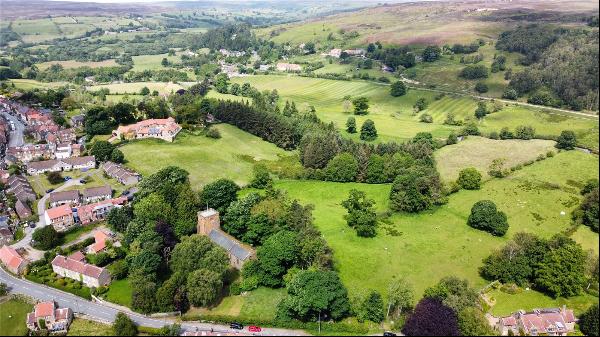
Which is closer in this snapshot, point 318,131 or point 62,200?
point 62,200

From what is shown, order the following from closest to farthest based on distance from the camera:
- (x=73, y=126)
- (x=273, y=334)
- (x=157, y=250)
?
1. (x=273, y=334)
2. (x=157, y=250)
3. (x=73, y=126)

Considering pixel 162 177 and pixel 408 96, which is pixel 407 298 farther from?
pixel 408 96

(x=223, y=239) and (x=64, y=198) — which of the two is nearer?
(x=223, y=239)

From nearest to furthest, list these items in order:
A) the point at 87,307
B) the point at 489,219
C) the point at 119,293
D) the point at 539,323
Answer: the point at 539,323
the point at 87,307
the point at 119,293
the point at 489,219

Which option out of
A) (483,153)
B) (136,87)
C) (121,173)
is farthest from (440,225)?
(136,87)

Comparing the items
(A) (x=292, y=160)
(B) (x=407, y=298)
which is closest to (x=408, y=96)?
(A) (x=292, y=160)

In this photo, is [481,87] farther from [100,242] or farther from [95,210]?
[100,242]

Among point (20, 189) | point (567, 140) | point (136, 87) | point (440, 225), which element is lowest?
point (136, 87)

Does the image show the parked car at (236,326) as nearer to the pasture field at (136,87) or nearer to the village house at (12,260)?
the village house at (12,260)
